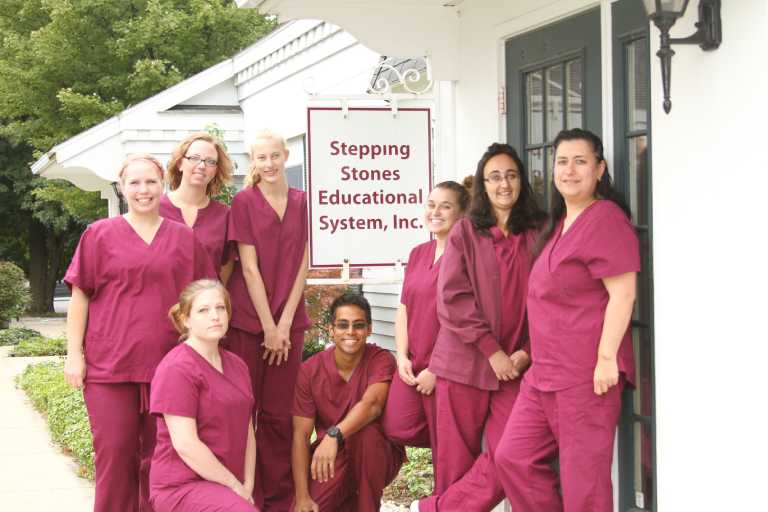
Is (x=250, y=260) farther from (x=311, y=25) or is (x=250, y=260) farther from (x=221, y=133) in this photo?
(x=221, y=133)

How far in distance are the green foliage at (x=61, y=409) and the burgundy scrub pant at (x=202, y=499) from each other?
335 centimetres

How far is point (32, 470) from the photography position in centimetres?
805

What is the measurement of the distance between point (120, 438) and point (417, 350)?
1377 mm

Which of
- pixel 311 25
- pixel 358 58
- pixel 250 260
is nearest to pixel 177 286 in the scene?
pixel 250 260

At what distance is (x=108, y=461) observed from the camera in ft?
16.6

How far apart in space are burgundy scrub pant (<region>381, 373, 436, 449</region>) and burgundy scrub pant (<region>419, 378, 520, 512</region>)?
0.28 metres

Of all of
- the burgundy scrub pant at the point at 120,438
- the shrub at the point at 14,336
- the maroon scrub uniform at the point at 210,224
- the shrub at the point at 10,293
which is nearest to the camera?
the burgundy scrub pant at the point at 120,438

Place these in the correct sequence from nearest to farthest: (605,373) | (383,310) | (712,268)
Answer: (712,268) → (605,373) → (383,310)

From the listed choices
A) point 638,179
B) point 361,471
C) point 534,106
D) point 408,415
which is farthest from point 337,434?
point 638,179

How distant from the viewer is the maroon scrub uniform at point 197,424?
4.52 metres

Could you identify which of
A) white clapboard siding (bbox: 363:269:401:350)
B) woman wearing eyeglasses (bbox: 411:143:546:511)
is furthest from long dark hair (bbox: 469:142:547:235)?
white clapboard siding (bbox: 363:269:401:350)

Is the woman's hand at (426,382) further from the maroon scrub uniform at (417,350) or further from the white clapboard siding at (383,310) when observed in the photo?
the white clapboard siding at (383,310)

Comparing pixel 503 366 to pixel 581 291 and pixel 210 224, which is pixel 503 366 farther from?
pixel 210 224

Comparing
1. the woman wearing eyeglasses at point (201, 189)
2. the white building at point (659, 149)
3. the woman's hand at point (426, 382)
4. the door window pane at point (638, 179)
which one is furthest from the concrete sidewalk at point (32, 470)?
the door window pane at point (638, 179)
